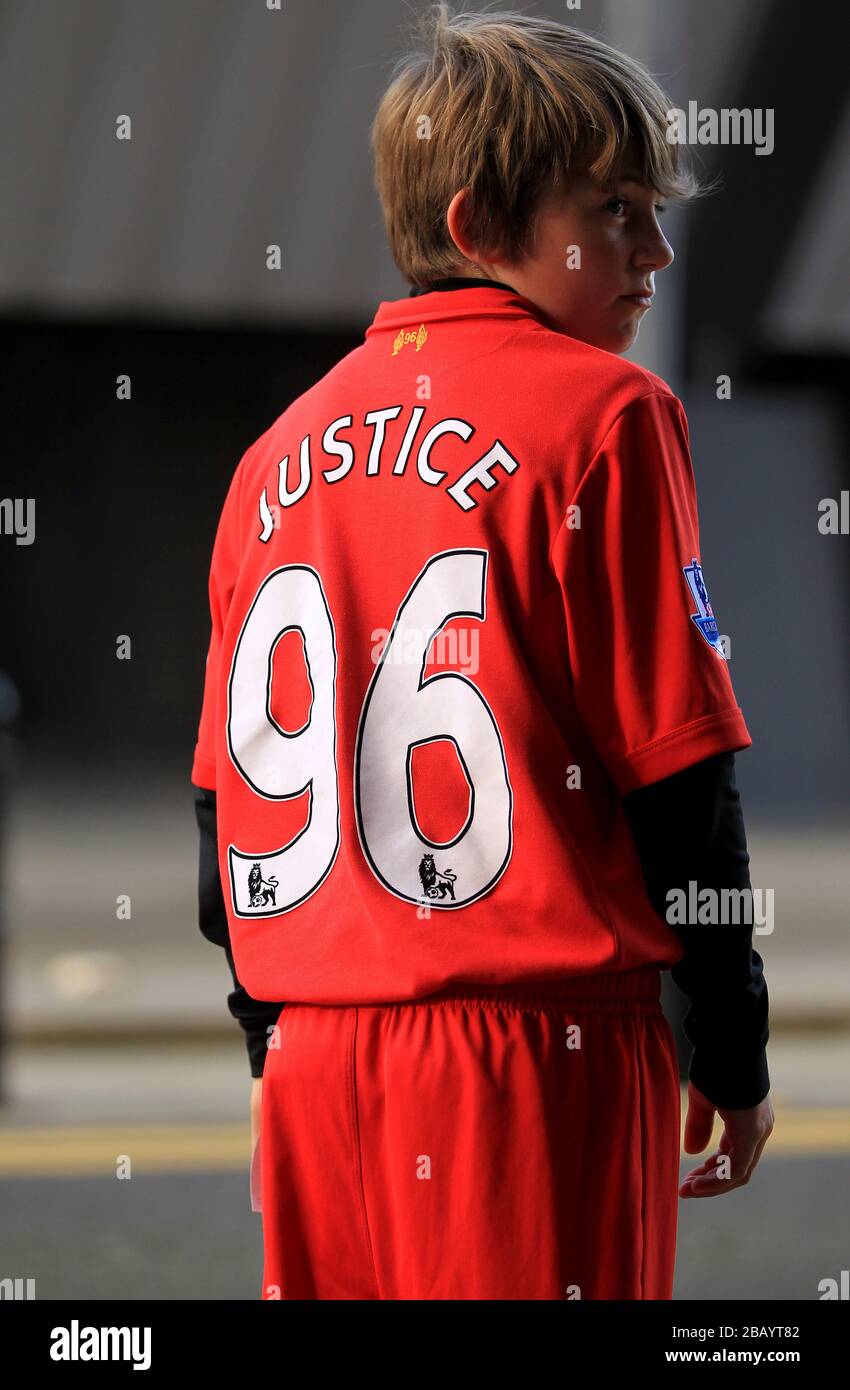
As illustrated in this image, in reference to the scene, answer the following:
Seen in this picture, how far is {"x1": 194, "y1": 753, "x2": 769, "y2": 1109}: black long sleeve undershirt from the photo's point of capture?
136cm

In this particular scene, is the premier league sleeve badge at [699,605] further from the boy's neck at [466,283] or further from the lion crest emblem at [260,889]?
the lion crest emblem at [260,889]

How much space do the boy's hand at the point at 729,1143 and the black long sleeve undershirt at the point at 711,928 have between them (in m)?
0.02

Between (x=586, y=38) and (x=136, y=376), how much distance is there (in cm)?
838

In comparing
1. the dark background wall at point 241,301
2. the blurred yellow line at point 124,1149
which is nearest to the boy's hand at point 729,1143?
the blurred yellow line at point 124,1149

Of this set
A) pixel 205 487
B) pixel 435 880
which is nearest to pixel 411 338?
pixel 435 880

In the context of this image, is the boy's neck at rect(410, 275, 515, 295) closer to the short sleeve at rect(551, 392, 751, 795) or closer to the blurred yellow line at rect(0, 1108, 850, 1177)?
the short sleeve at rect(551, 392, 751, 795)

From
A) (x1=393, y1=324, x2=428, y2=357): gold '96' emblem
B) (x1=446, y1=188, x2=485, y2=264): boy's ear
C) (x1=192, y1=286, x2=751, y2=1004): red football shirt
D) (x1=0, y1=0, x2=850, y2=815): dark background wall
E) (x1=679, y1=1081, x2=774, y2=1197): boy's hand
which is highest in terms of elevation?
(x1=0, y1=0, x2=850, y2=815): dark background wall

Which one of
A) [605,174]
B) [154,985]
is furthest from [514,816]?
[154,985]

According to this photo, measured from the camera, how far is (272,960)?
146 centimetres

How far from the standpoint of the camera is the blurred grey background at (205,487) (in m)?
4.22

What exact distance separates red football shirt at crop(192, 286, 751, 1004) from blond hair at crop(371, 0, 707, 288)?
10 centimetres

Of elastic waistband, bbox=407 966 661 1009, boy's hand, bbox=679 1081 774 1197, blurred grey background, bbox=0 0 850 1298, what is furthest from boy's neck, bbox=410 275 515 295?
blurred grey background, bbox=0 0 850 1298

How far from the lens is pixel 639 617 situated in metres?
1.37

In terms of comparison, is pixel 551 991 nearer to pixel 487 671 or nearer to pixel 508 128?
pixel 487 671
